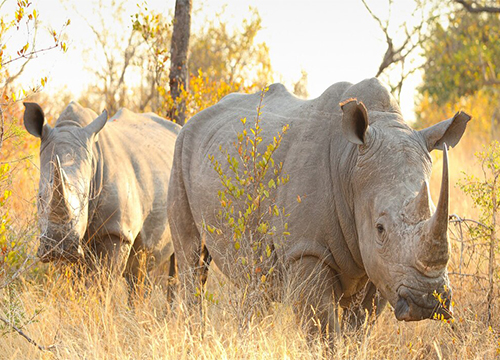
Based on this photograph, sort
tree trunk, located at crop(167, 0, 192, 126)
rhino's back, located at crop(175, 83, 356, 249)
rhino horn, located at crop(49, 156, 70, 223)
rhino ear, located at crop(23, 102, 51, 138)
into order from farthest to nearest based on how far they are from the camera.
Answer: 1. tree trunk, located at crop(167, 0, 192, 126)
2. rhino ear, located at crop(23, 102, 51, 138)
3. rhino horn, located at crop(49, 156, 70, 223)
4. rhino's back, located at crop(175, 83, 356, 249)

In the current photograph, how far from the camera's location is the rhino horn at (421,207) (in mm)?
3660

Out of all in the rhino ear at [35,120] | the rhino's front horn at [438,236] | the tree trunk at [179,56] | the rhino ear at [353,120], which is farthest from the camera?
the tree trunk at [179,56]

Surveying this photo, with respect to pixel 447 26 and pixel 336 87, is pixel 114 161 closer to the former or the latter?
pixel 336 87

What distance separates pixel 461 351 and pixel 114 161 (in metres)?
3.60

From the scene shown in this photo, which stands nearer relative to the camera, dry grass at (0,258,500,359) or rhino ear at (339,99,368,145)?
dry grass at (0,258,500,359)

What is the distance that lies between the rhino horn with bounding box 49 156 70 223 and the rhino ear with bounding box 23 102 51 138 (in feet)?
2.11

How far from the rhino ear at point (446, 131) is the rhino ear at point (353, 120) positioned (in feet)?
1.30

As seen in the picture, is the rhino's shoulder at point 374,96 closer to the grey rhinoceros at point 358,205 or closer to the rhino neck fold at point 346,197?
the grey rhinoceros at point 358,205

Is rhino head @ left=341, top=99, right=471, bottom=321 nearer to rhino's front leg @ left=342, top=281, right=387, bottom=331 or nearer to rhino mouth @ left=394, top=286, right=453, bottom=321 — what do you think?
rhino mouth @ left=394, top=286, right=453, bottom=321

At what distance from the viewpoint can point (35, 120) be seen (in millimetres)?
6039

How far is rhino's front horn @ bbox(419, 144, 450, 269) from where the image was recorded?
3.46 m

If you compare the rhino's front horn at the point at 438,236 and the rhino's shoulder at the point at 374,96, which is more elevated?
the rhino's shoulder at the point at 374,96

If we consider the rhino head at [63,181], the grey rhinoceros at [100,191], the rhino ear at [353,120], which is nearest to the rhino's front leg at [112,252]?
the grey rhinoceros at [100,191]

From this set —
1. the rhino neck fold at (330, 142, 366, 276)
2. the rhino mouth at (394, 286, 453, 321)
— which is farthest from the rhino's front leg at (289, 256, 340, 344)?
the rhino mouth at (394, 286, 453, 321)
